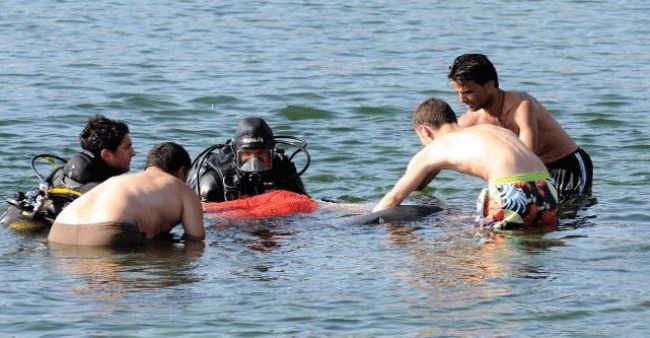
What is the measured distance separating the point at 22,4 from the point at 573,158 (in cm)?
1613

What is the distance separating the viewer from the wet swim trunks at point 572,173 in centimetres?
1304

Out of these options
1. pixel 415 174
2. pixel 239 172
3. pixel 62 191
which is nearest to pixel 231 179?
pixel 239 172

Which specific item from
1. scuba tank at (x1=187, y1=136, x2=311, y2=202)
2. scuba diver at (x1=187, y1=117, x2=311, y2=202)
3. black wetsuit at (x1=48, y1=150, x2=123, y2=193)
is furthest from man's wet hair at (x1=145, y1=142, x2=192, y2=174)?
scuba tank at (x1=187, y1=136, x2=311, y2=202)

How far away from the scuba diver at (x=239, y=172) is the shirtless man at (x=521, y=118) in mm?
1477

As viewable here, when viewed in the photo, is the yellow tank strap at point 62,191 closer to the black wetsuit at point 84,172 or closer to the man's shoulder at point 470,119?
the black wetsuit at point 84,172

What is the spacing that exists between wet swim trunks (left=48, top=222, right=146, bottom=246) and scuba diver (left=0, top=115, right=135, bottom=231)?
0.40 meters

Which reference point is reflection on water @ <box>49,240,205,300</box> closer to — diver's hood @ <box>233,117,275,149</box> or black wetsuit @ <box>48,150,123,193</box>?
black wetsuit @ <box>48,150,123,193</box>

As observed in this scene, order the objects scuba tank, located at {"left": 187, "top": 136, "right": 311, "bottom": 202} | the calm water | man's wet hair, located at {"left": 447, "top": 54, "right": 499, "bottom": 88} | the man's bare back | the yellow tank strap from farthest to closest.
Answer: scuba tank, located at {"left": 187, "top": 136, "right": 311, "bottom": 202} → the man's bare back → man's wet hair, located at {"left": 447, "top": 54, "right": 499, "bottom": 88} → the yellow tank strap → the calm water

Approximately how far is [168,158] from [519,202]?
2601mm

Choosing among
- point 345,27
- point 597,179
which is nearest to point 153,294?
point 597,179

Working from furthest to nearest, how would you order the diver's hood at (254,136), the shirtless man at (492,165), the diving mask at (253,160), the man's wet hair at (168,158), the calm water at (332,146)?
the diving mask at (253,160), the diver's hood at (254,136), the shirtless man at (492,165), the man's wet hair at (168,158), the calm water at (332,146)

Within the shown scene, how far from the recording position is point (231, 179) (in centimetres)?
1287

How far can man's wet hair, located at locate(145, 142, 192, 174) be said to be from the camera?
10992 millimetres

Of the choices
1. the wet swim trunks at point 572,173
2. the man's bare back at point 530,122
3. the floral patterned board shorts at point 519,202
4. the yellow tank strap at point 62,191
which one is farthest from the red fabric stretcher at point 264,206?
the wet swim trunks at point 572,173
